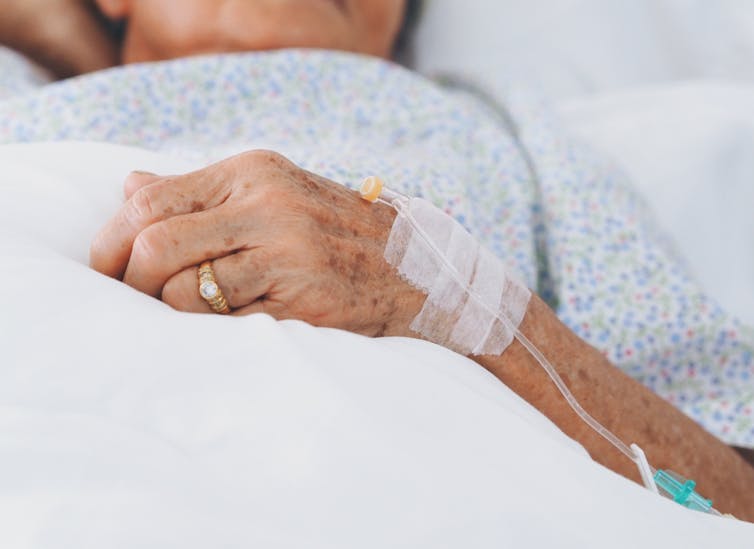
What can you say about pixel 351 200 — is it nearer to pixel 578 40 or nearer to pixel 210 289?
pixel 210 289

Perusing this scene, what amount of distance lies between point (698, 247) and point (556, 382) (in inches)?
24.6

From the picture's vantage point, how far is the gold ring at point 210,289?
716mm

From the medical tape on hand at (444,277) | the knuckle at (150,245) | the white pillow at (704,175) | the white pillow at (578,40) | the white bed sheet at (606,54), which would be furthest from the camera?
the white pillow at (578,40)

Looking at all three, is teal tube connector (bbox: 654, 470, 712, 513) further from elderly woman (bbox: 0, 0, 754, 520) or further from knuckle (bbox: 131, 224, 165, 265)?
knuckle (bbox: 131, 224, 165, 265)

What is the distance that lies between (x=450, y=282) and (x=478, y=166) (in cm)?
48

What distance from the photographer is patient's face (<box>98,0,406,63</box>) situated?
142cm

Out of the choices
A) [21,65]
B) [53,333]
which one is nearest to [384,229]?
[53,333]

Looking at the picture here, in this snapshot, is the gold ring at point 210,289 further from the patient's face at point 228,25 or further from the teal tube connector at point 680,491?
the patient's face at point 228,25

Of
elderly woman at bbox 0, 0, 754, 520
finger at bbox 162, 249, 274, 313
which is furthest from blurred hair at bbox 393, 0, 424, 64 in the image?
finger at bbox 162, 249, 274, 313

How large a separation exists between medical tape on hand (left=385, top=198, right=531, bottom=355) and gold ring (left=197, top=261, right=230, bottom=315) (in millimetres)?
168

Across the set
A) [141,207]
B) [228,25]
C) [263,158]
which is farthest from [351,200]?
Result: [228,25]

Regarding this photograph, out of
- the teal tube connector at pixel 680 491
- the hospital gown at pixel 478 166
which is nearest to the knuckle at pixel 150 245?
the hospital gown at pixel 478 166

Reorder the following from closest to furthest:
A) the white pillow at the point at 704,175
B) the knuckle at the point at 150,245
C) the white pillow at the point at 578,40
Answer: the knuckle at the point at 150,245 < the white pillow at the point at 704,175 < the white pillow at the point at 578,40

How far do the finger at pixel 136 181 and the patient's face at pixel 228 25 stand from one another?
69 centimetres
